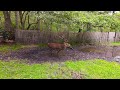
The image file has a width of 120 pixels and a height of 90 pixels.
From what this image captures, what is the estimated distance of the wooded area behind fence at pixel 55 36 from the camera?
1516 centimetres

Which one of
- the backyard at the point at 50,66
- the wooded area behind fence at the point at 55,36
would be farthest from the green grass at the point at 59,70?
the wooded area behind fence at the point at 55,36

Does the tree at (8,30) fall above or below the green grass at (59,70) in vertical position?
above

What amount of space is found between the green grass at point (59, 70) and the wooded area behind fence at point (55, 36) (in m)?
4.89

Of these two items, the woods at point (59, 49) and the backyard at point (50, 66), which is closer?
the backyard at point (50, 66)

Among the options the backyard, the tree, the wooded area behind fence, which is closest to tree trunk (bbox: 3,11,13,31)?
the tree

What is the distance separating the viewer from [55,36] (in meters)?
15.9

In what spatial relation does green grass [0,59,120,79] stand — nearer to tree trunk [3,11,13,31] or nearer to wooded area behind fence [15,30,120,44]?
wooded area behind fence [15,30,120,44]

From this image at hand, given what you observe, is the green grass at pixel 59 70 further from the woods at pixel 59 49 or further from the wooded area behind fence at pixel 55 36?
the wooded area behind fence at pixel 55 36

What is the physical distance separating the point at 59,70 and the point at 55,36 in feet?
22.4

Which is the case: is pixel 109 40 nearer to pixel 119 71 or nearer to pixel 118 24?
pixel 118 24

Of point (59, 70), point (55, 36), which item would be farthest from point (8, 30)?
point (59, 70)

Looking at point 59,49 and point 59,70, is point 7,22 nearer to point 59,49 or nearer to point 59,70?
point 59,49

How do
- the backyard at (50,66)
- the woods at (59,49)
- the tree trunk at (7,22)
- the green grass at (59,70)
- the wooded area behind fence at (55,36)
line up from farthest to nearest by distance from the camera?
the tree trunk at (7,22), the wooded area behind fence at (55,36), the woods at (59,49), the backyard at (50,66), the green grass at (59,70)
